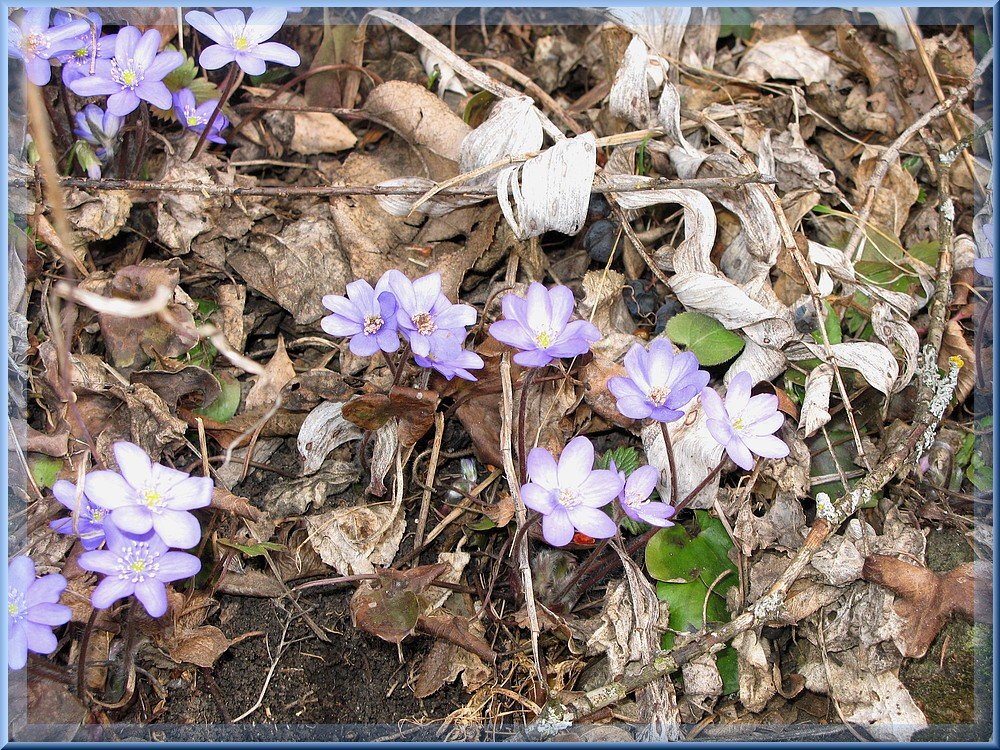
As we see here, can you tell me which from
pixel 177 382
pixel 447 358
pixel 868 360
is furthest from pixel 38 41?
pixel 868 360

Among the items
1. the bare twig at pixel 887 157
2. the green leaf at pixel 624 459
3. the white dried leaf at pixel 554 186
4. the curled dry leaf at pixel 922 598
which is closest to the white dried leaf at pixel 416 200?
the white dried leaf at pixel 554 186

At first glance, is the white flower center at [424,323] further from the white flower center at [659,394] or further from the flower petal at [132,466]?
the flower petal at [132,466]

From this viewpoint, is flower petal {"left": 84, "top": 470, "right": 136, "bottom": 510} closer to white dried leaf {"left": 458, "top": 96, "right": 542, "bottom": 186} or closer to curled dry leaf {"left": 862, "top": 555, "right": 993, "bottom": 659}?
white dried leaf {"left": 458, "top": 96, "right": 542, "bottom": 186}

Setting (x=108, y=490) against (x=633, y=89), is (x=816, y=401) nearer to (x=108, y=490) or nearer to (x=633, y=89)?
Answer: (x=633, y=89)

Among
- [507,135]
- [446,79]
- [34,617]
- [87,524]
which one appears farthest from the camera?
[446,79]

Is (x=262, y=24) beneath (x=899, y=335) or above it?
above

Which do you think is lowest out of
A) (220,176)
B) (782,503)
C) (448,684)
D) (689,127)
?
(448,684)

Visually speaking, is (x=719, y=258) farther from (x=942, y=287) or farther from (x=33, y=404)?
(x=33, y=404)

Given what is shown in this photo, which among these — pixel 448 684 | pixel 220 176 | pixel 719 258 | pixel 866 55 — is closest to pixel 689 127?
pixel 719 258
